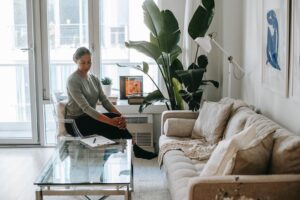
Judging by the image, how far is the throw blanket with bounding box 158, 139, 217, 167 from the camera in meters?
3.56

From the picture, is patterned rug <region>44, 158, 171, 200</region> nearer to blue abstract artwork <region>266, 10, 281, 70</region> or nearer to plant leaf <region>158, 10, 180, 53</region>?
plant leaf <region>158, 10, 180, 53</region>

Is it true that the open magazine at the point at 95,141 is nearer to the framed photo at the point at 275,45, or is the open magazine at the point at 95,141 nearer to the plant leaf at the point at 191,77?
the plant leaf at the point at 191,77

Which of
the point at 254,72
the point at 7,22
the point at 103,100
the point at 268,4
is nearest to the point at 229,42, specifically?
the point at 254,72

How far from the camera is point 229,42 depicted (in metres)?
4.71

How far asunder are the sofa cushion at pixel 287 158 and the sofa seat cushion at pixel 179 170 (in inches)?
21.6

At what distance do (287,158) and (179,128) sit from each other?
1791 mm

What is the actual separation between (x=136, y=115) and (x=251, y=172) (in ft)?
9.39

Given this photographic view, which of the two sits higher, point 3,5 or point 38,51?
point 3,5

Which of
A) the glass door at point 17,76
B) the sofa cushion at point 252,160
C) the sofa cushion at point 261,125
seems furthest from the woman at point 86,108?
the sofa cushion at point 252,160

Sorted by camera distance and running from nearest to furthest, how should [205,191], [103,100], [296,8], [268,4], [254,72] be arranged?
[205,191] < [296,8] < [268,4] < [254,72] < [103,100]

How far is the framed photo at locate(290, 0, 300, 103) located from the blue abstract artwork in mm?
311

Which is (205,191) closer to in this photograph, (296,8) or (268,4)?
(296,8)

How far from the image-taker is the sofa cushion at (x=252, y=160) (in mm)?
2455

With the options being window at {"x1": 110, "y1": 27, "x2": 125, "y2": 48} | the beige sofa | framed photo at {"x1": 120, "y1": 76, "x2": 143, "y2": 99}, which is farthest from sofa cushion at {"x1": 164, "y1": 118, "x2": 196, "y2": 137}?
window at {"x1": 110, "y1": 27, "x2": 125, "y2": 48}
